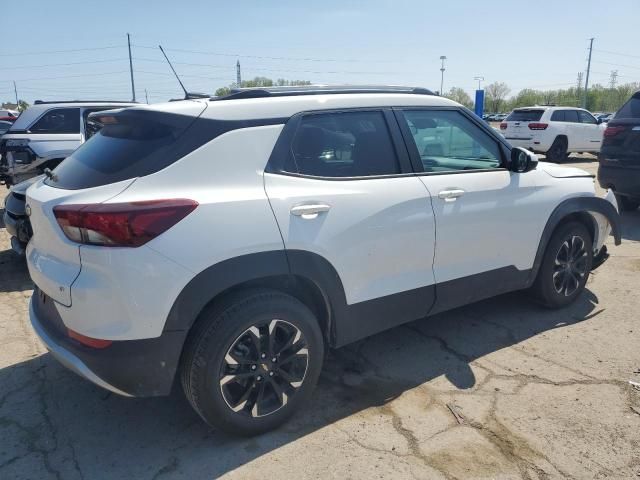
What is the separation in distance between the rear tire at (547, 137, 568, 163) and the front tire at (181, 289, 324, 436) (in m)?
15.4

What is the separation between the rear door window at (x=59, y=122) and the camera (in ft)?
26.2

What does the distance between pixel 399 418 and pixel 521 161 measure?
2.08 metres

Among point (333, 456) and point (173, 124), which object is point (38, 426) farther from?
Answer: point (173, 124)

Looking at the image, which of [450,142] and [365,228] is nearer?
[365,228]

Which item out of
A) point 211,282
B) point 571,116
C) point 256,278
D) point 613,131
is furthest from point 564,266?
point 571,116

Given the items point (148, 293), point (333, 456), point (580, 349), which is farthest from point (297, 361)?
point (580, 349)

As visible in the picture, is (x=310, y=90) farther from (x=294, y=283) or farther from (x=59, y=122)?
(x=59, y=122)

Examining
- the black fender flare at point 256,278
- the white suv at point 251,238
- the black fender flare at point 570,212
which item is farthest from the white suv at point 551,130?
the black fender flare at point 256,278

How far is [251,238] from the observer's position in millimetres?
2512

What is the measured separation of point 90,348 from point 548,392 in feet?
8.71

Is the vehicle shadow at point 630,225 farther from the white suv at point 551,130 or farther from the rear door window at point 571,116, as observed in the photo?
the rear door window at point 571,116

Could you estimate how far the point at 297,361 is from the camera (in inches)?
111

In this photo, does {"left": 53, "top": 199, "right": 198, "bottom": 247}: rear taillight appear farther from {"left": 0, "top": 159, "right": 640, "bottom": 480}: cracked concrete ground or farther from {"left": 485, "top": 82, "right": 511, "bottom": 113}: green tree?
{"left": 485, "top": 82, "right": 511, "bottom": 113}: green tree

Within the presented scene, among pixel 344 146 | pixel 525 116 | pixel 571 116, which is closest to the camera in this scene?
pixel 344 146
